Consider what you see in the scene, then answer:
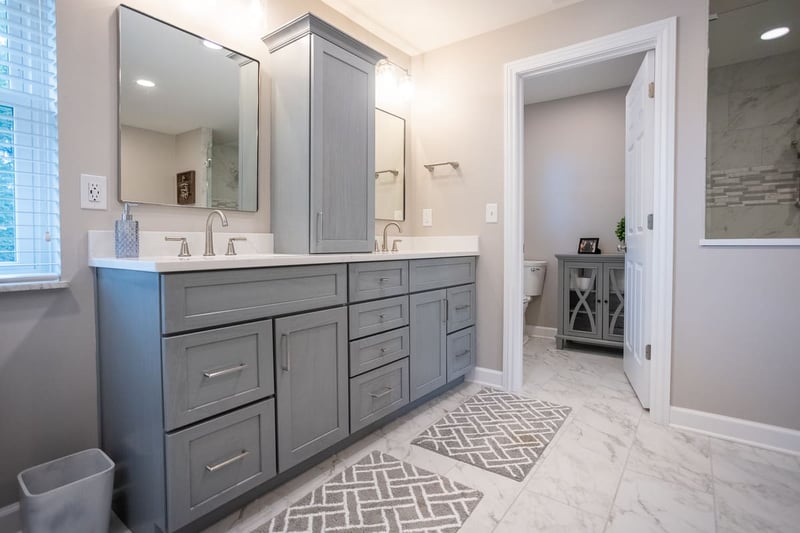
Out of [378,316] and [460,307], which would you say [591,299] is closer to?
[460,307]

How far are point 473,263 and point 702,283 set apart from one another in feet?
4.03

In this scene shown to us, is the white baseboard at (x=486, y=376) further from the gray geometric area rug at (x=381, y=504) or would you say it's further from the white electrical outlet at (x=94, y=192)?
the white electrical outlet at (x=94, y=192)

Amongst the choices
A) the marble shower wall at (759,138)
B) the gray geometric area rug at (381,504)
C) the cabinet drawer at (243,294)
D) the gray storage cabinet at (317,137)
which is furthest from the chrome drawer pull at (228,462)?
the marble shower wall at (759,138)

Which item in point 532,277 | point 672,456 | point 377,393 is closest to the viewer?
point 672,456

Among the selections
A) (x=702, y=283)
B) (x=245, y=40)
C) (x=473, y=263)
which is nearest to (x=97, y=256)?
(x=245, y=40)

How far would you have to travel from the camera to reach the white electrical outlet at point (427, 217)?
9.57 ft

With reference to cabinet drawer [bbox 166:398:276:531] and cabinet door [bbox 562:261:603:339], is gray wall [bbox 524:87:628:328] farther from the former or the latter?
cabinet drawer [bbox 166:398:276:531]

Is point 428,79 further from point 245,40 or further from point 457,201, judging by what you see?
point 245,40

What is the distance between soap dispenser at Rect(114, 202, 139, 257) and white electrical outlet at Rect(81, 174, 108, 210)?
0.30 ft

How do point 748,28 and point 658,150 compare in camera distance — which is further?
point 748,28

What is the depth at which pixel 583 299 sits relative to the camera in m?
3.46

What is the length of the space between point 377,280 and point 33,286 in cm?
124

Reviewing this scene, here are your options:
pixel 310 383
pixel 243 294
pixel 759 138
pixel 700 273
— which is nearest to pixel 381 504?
pixel 310 383

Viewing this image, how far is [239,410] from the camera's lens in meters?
1.33
